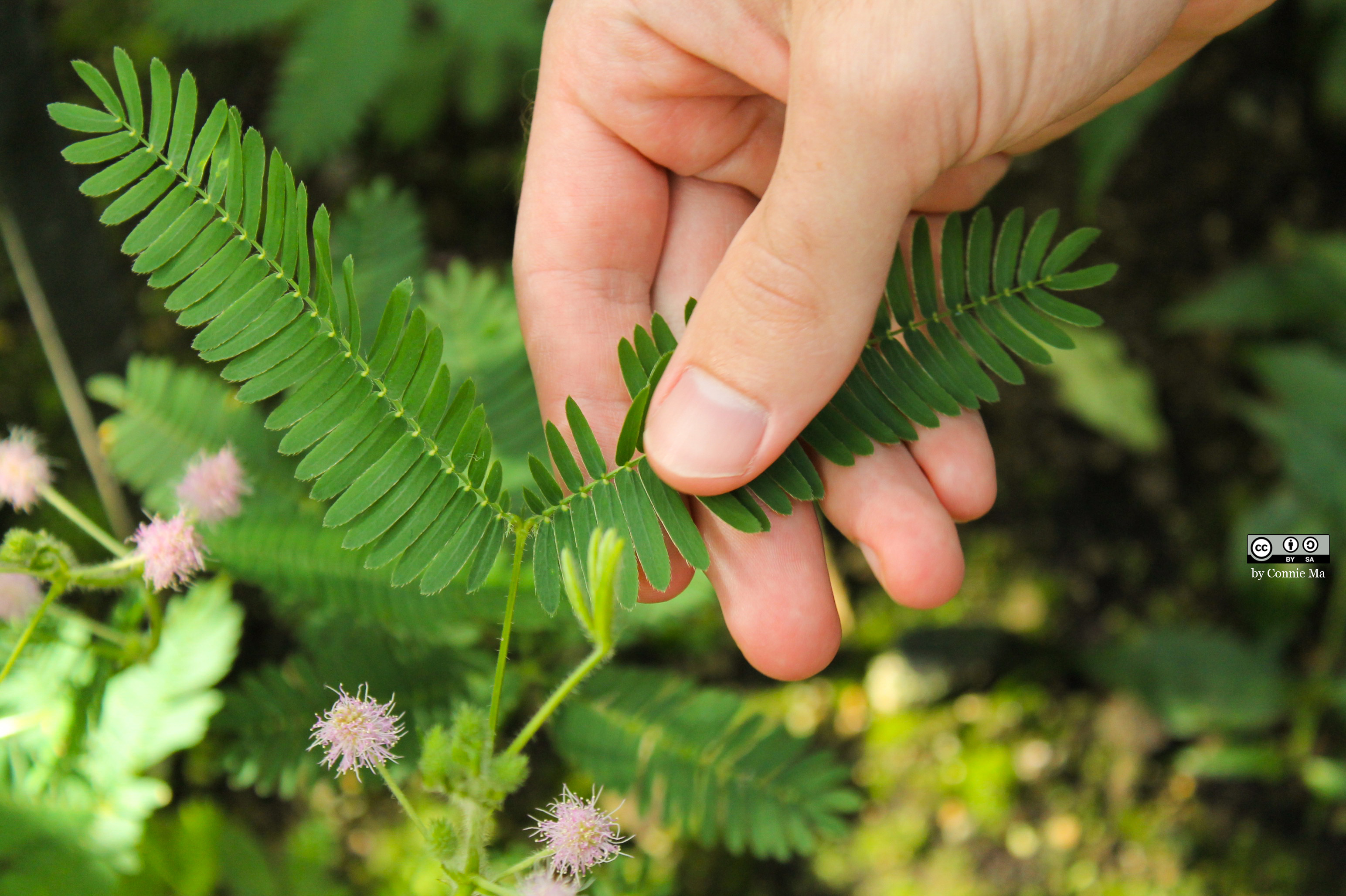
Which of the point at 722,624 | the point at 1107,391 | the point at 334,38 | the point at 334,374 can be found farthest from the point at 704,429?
the point at 1107,391

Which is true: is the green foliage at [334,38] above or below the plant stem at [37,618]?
above

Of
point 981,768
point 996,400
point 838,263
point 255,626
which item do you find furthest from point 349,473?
point 981,768

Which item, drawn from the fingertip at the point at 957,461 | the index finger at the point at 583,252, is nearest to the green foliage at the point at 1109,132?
the fingertip at the point at 957,461

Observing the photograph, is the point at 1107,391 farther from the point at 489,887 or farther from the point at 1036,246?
the point at 489,887

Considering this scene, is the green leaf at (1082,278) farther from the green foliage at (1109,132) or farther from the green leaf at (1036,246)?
the green foliage at (1109,132)

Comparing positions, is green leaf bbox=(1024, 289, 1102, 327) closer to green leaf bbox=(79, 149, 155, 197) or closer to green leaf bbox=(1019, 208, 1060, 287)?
green leaf bbox=(1019, 208, 1060, 287)

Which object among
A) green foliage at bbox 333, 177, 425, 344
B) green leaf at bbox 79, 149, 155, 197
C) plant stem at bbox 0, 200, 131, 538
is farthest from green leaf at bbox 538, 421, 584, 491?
plant stem at bbox 0, 200, 131, 538

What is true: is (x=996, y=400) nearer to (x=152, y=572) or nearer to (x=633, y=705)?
(x=633, y=705)
